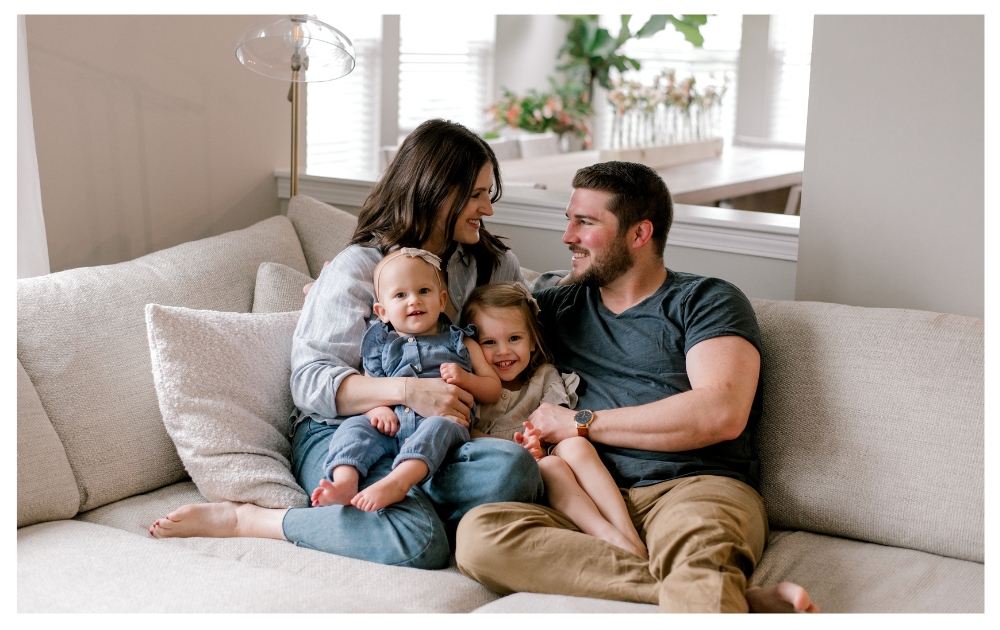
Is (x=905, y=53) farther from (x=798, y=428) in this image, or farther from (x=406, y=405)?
(x=406, y=405)

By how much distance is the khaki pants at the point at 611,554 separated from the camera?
4.96ft

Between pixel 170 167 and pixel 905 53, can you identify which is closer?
pixel 905 53

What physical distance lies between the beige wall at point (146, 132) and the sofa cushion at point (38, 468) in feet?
2.72

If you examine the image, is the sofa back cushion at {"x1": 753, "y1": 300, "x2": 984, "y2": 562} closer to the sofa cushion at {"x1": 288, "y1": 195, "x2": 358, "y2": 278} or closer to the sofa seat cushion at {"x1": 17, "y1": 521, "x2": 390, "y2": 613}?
the sofa seat cushion at {"x1": 17, "y1": 521, "x2": 390, "y2": 613}

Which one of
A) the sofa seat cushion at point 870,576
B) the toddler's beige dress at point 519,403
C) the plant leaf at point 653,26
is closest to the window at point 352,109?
the plant leaf at point 653,26

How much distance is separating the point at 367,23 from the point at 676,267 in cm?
297

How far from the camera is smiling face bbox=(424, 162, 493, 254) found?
2.02 meters

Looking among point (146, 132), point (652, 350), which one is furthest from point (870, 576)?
point (146, 132)

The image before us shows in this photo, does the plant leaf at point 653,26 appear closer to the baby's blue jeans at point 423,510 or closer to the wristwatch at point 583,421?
the wristwatch at point 583,421

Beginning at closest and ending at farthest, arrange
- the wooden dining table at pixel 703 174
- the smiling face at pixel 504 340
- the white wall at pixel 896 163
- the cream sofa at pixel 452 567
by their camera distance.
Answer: the cream sofa at pixel 452 567 < the smiling face at pixel 504 340 < the white wall at pixel 896 163 < the wooden dining table at pixel 703 174

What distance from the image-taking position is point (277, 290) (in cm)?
223

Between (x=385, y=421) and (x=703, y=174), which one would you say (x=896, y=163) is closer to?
(x=385, y=421)
